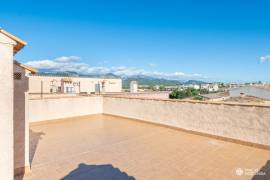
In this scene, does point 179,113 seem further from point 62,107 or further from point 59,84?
point 59,84

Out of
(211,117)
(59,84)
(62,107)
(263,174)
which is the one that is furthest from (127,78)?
(263,174)

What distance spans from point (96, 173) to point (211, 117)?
5076 mm

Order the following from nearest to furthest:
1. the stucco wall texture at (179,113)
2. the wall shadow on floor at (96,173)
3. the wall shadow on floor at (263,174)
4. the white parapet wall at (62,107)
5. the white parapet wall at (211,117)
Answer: the wall shadow on floor at (263,174) < the wall shadow on floor at (96,173) < the white parapet wall at (211,117) < the stucco wall texture at (179,113) < the white parapet wall at (62,107)

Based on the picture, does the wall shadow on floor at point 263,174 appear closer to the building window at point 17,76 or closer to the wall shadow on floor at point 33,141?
the building window at point 17,76

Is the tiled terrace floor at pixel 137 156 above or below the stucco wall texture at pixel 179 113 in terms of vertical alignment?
below

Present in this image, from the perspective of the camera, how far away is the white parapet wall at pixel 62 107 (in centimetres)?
981

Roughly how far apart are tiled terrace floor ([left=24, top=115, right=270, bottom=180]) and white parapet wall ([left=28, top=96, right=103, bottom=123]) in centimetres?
193

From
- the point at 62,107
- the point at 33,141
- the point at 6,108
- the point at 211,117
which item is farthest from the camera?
the point at 62,107

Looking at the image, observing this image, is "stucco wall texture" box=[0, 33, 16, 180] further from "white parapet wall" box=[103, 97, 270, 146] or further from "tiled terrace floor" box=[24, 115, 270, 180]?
"white parapet wall" box=[103, 97, 270, 146]

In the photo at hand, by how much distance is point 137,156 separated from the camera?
17.3 ft

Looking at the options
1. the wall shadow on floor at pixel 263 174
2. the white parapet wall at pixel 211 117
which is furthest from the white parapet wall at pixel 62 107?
the wall shadow on floor at pixel 263 174

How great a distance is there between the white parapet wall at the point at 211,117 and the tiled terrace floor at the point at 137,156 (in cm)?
44

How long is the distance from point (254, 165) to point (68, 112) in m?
9.90

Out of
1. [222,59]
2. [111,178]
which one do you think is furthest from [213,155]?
[222,59]
